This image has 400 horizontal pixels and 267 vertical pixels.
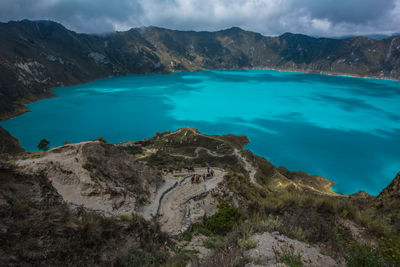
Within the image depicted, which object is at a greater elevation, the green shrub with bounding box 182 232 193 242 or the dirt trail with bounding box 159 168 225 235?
the green shrub with bounding box 182 232 193 242

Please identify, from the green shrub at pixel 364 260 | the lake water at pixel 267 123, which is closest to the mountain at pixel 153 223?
the green shrub at pixel 364 260

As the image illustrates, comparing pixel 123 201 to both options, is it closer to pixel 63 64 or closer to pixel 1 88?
pixel 1 88

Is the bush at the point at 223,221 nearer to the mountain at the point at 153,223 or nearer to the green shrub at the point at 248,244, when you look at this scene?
the mountain at the point at 153,223

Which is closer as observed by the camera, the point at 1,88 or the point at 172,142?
the point at 172,142

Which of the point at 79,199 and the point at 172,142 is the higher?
the point at 79,199

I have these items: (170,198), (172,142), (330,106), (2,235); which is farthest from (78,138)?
(330,106)

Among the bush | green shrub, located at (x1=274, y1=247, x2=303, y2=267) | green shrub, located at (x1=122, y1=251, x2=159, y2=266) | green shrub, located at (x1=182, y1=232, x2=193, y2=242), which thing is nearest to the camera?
green shrub, located at (x1=274, y1=247, x2=303, y2=267)

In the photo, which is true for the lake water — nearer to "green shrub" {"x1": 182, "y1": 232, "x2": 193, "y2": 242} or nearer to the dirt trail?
the dirt trail

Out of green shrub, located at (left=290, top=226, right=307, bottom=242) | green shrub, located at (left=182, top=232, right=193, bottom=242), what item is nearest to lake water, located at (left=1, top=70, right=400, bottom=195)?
green shrub, located at (left=182, top=232, right=193, bottom=242)
